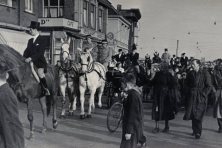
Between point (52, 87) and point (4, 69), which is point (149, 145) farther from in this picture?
point (4, 69)

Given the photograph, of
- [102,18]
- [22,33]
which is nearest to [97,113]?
[22,33]

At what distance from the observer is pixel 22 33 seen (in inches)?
1017

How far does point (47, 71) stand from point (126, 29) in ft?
165

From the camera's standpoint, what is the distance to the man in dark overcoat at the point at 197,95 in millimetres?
10492

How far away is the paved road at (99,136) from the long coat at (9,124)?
202 inches

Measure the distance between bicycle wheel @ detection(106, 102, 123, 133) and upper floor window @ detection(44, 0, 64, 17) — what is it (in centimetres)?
2263

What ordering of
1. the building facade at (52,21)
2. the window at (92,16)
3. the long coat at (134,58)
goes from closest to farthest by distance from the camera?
the long coat at (134,58) < the building facade at (52,21) < the window at (92,16)

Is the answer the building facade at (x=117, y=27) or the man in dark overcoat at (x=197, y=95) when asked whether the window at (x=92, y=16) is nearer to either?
the building facade at (x=117, y=27)

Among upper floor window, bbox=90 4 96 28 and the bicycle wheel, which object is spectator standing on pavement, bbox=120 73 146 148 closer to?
the bicycle wheel

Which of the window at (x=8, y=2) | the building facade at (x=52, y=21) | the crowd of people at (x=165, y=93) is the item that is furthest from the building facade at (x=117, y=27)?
the crowd of people at (x=165, y=93)

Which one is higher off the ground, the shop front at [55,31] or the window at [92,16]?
the window at [92,16]

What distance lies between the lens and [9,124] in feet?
12.2

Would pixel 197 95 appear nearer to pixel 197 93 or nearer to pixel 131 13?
pixel 197 93

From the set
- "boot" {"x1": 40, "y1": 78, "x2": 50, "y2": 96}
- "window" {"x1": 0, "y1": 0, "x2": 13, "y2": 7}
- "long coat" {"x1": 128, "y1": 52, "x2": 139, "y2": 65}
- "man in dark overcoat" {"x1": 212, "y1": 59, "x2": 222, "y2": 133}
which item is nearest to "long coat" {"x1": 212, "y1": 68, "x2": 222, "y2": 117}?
"man in dark overcoat" {"x1": 212, "y1": 59, "x2": 222, "y2": 133}
